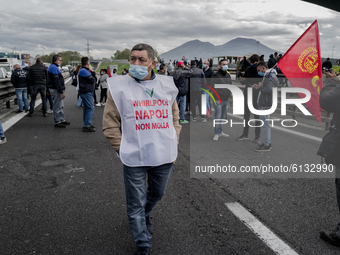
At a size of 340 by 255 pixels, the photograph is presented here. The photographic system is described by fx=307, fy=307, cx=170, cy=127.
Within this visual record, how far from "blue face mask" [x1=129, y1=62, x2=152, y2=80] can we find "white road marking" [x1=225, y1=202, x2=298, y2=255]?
199 cm

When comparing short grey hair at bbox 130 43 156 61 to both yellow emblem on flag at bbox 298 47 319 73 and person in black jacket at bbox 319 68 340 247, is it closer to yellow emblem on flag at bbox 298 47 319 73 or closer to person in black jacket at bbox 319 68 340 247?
person in black jacket at bbox 319 68 340 247

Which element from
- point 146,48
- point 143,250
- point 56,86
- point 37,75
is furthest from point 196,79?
point 143,250

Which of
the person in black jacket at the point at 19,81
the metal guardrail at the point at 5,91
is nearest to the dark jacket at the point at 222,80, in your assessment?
the person in black jacket at the point at 19,81

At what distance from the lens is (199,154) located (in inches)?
250

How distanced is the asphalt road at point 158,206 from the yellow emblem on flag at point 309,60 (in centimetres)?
174

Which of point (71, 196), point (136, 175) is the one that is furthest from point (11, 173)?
point (136, 175)

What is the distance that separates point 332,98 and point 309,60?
1.92 m

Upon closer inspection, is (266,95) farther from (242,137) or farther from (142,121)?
(142,121)

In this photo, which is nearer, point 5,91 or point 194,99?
point 194,99

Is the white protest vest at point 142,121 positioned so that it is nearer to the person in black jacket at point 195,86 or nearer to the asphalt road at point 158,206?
the asphalt road at point 158,206

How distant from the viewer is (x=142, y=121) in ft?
8.43

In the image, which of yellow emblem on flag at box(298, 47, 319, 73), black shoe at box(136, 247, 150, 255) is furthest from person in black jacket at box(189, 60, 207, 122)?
black shoe at box(136, 247, 150, 255)

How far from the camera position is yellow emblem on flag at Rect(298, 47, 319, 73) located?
457cm

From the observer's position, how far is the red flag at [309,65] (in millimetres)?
4578
